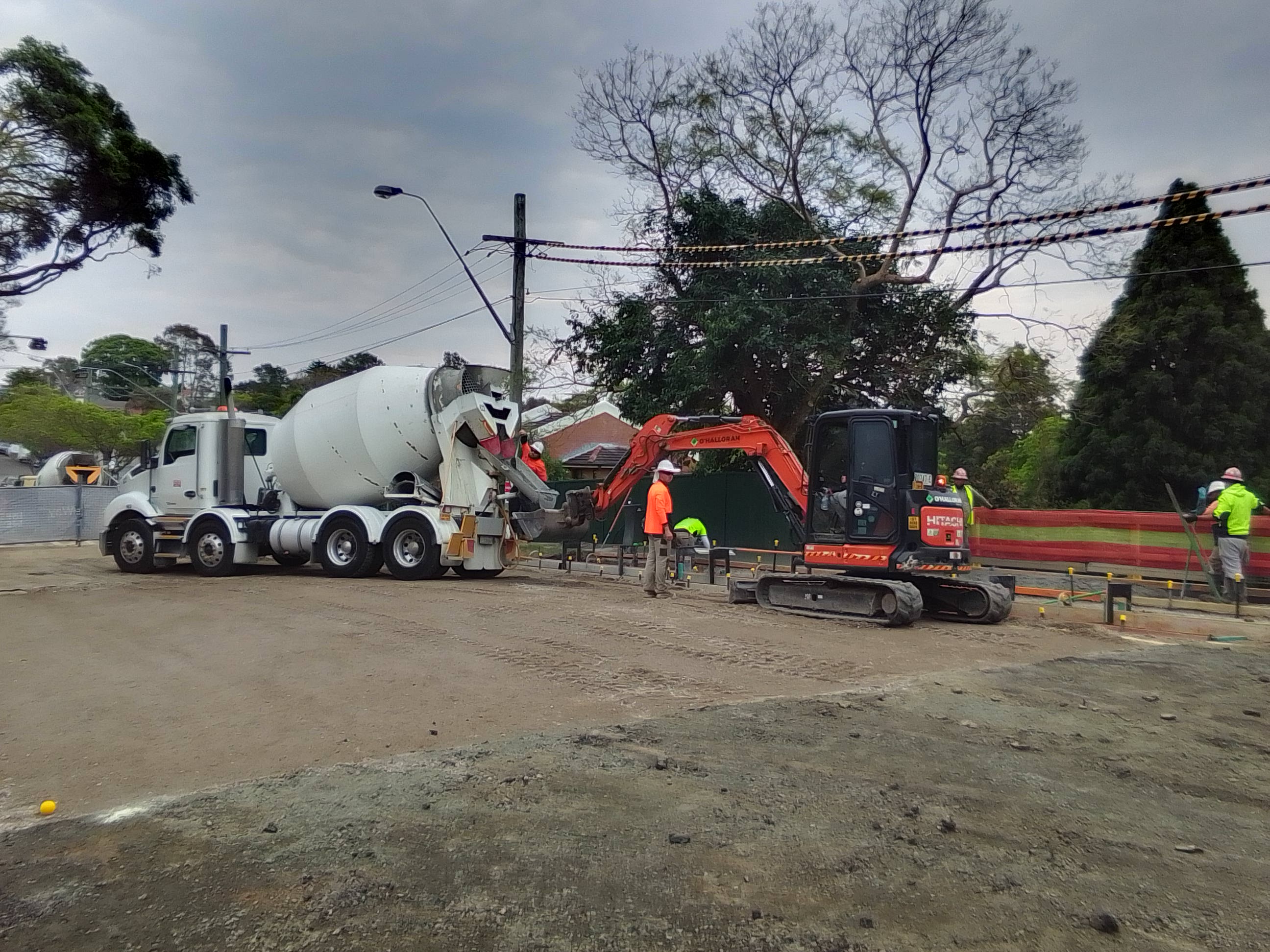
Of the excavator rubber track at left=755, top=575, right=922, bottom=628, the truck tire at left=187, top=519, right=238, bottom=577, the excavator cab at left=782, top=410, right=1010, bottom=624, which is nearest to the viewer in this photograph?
the excavator rubber track at left=755, top=575, right=922, bottom=628

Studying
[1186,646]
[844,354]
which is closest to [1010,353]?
[844,354]

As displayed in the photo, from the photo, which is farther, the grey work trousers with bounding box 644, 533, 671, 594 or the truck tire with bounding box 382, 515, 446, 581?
the truck tire with bounding box 382, 515, 446, 581

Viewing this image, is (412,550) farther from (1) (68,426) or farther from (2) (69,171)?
(1) (68,426)

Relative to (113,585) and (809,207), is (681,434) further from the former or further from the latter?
(809,207)

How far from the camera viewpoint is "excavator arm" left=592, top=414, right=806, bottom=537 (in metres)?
12.5

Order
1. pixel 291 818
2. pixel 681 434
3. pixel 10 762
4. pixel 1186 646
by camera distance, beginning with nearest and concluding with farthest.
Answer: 1. pixel 291 818
2. pixel 10 762
3. pixel 1186 646
4. pixel 681 434

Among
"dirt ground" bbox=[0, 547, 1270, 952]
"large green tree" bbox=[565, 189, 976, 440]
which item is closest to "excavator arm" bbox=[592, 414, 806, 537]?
"dirt ground" bbox=[0, 547, 1270, 952]

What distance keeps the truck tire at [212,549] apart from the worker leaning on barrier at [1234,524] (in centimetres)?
1579

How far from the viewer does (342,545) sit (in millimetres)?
15891

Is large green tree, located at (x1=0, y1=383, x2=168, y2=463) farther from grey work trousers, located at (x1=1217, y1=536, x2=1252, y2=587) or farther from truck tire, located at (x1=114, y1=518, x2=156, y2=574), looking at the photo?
grey work trousers, located at (x1=1217, y1=536, x2=1252, y2=587)

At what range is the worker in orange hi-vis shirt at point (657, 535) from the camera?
43.6 feet

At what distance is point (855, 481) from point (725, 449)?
8.56ft

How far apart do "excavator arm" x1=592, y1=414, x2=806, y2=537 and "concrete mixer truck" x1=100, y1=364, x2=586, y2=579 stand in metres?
0.88

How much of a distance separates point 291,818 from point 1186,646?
29.8 feet
